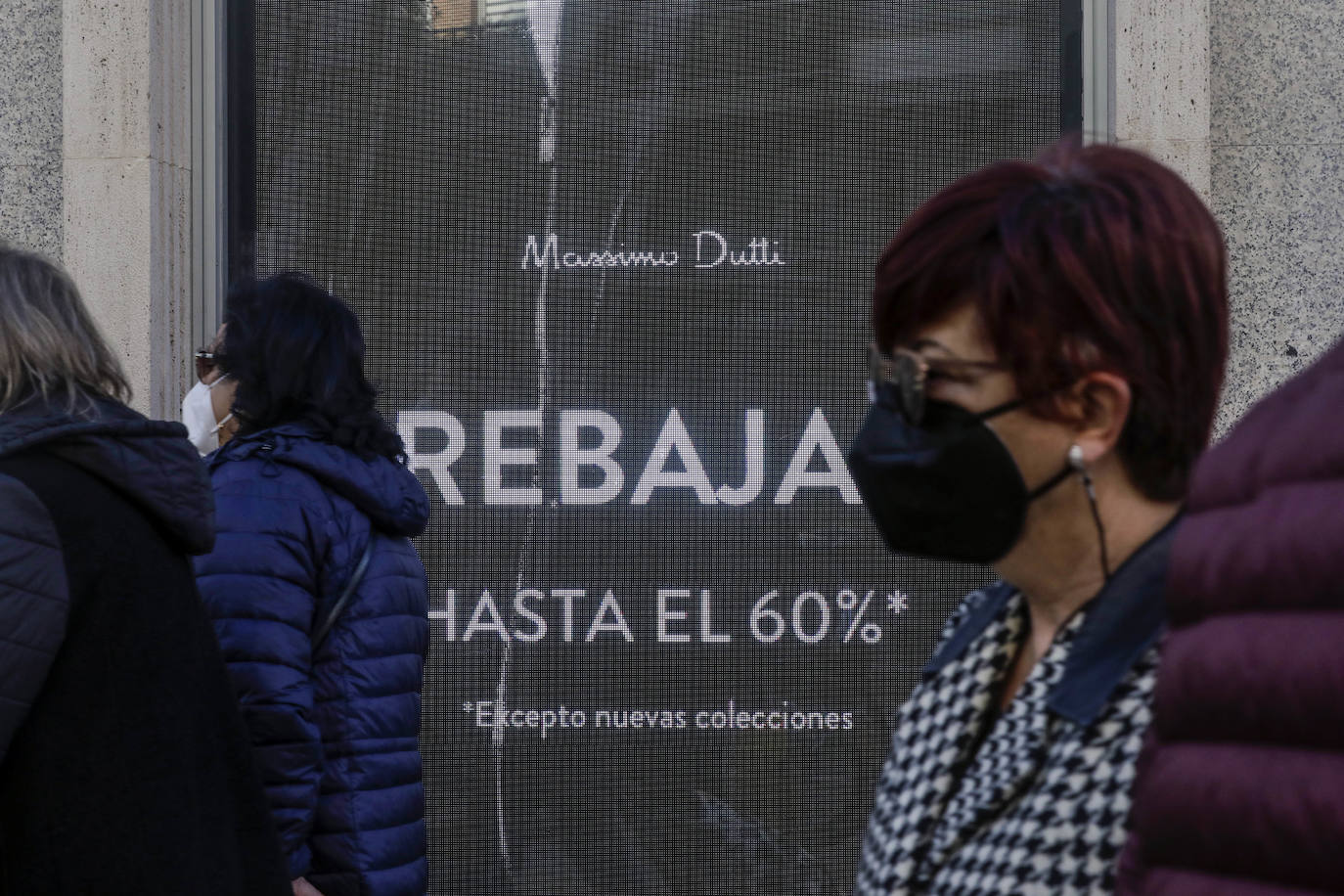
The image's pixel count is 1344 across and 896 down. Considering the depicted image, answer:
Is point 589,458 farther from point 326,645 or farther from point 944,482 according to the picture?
point 944,482

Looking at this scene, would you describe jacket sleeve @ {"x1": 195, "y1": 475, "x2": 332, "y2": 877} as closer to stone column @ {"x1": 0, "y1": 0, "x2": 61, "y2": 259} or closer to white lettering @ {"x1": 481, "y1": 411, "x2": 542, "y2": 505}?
white lettering @ {"x1": 481, "y1": 411, "x2": 542, "y2": 505}

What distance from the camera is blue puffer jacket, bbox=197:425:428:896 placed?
2766 millimetres

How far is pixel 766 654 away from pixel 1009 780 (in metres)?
3.31

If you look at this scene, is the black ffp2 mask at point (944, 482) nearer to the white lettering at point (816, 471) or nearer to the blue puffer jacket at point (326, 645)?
the blue puffer jacket at point (326, 645)

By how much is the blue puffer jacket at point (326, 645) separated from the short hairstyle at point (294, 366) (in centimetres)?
6

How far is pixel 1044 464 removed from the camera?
59.0 inches

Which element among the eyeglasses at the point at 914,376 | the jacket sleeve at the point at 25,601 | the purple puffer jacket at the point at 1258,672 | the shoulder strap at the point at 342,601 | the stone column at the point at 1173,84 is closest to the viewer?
the purple puffer jacket at the point at 1258,672

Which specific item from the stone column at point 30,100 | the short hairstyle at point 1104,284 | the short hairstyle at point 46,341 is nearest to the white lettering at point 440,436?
the stone column at point 30,100

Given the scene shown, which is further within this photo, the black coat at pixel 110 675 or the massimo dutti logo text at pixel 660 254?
the massimo dutti logo text at pixel 660 254

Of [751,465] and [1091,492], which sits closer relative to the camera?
[1091,492]

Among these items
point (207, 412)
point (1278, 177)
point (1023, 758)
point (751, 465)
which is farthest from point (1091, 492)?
point (1278, 177)

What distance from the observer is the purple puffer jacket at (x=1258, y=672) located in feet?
2.64

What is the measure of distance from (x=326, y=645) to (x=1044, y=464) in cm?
181

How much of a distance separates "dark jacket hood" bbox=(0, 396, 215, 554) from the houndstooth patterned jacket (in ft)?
4.28
